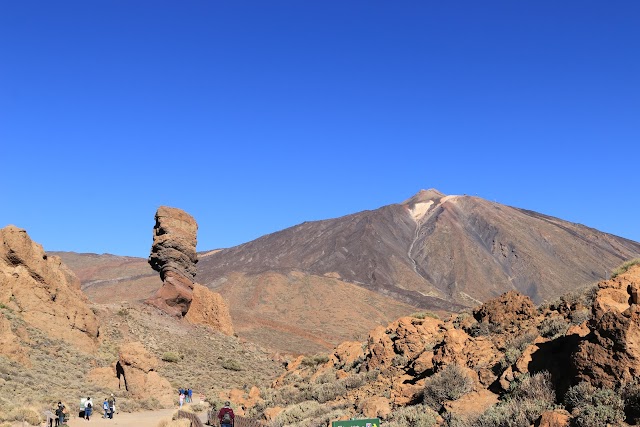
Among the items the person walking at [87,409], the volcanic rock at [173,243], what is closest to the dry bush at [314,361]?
the person walking at [87,409]

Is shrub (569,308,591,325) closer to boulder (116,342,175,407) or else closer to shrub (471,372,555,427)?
shrub (471,372,555,427)

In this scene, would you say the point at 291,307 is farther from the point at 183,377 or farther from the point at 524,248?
the point at 524,248

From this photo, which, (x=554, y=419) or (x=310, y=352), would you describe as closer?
(x=554, y=419)

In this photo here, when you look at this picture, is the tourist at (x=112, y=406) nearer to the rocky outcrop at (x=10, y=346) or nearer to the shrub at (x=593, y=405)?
the rocky outcrop at (x=10, y=346)

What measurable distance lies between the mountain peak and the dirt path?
145525mm

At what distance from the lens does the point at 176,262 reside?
43594 mm

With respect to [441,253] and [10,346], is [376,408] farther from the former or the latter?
[441,253]

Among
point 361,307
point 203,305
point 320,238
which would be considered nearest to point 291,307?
point 361,307

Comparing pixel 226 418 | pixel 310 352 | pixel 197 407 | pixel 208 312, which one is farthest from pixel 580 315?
pixel 310 352

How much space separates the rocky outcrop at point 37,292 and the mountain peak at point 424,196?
450 ft

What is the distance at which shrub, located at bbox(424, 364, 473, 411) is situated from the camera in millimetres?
11070

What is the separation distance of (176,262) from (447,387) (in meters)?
35.1

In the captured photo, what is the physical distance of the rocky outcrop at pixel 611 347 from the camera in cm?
758

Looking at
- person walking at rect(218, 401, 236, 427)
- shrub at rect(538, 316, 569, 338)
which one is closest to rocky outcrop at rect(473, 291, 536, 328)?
shrub at rect(538, 316, 569, 338)
